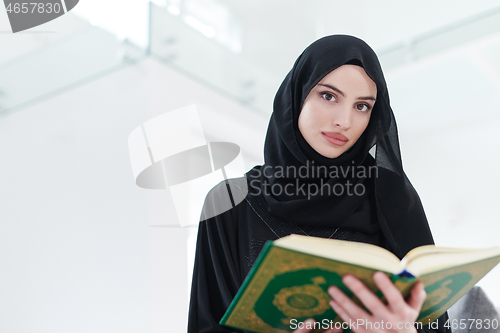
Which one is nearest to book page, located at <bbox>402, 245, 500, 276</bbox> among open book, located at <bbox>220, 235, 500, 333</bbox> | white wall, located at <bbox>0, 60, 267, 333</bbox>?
open book, located at <bbox>220, 235, 500, 333</bbox>

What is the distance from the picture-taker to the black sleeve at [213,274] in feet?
3.19

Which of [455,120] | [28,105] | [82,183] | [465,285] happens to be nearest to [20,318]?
[82,183]

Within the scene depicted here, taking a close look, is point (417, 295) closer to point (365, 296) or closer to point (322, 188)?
point (365, 296)

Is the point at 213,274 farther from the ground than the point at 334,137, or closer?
closer

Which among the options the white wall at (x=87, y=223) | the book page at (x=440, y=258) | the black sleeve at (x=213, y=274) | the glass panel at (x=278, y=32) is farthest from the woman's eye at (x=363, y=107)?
the glass panel at (x=278, y=32)

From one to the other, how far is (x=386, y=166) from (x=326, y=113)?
20cm

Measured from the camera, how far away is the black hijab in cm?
102

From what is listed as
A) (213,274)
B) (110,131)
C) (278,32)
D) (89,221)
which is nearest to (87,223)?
(89,221)

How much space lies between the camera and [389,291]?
610 millimetres

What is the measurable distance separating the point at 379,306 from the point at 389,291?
0.11 feet

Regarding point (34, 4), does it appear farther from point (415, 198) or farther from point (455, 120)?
point (455, 120)

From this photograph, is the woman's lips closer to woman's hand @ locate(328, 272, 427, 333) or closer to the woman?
the woman

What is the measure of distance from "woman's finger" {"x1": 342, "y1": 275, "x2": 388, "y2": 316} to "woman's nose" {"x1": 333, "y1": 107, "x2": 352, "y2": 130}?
1.47ft

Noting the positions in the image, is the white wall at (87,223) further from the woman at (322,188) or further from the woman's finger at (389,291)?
the woman's finger at (389,291)
